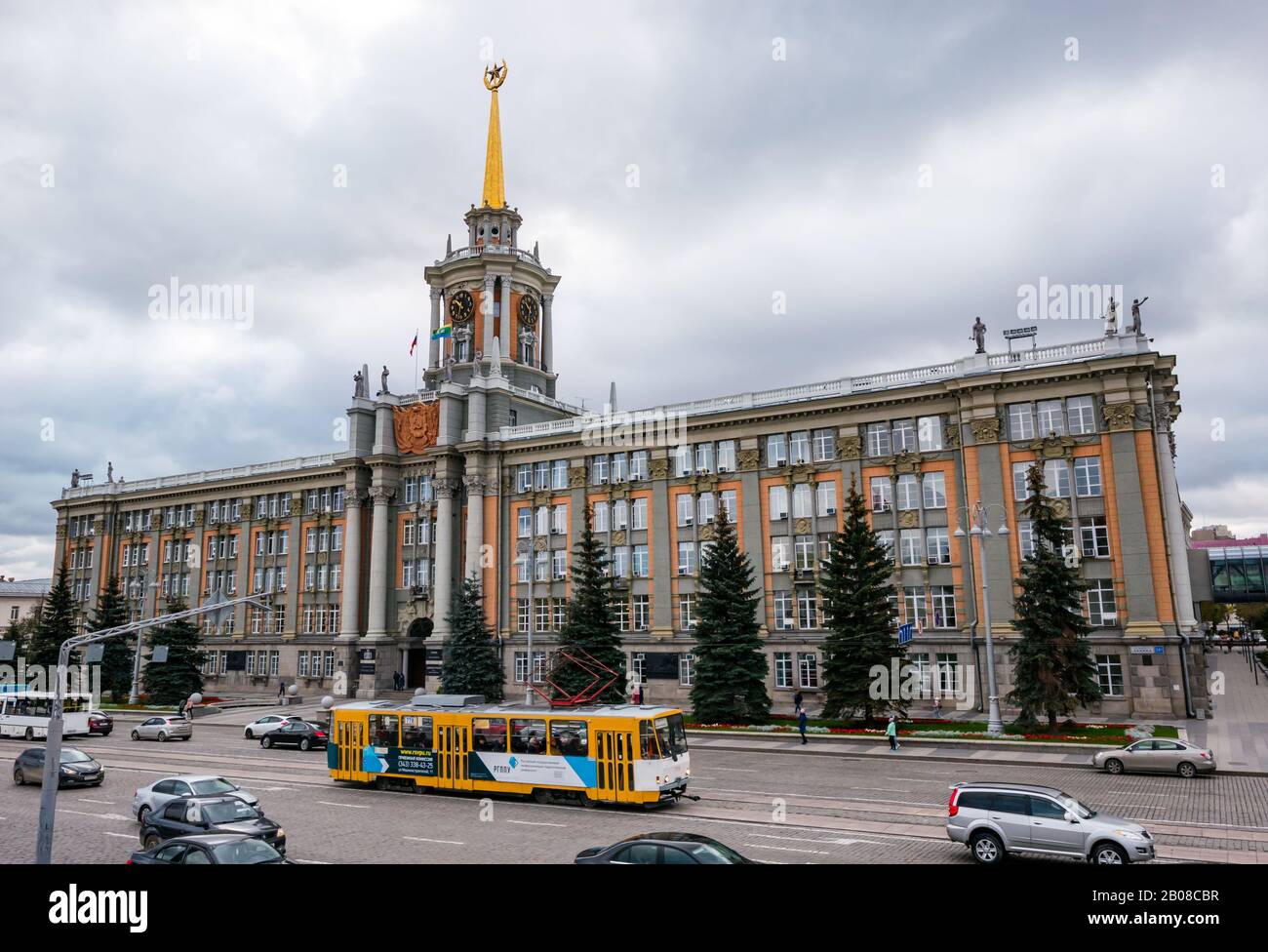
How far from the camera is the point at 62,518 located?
94562mm

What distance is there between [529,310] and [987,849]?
69.2 metres

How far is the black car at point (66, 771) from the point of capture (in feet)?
95.9

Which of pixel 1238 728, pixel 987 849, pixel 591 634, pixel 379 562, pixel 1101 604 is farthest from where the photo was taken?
pixel 379 562

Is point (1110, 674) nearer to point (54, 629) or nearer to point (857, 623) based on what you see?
point (857, 623)

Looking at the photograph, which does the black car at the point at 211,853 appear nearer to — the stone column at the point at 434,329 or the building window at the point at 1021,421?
the building window at the point at 1021,421

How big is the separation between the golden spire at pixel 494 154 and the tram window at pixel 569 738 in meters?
65.6

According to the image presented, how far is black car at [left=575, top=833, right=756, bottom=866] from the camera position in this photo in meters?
13.5

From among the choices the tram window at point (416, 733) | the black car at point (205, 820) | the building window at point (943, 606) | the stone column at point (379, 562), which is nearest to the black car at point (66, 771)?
the tram window at point (416, 733)

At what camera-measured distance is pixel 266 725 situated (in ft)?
147

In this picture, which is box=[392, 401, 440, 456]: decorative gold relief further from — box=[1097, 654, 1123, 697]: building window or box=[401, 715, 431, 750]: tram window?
box=[1097, 654, 1123, 697]: building window

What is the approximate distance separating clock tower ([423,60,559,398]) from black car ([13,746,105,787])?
48789 millimetres

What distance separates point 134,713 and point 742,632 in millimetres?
44305

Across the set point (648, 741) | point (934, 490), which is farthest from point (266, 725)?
point (934, 490)

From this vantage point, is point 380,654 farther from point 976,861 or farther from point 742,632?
point 976,861
